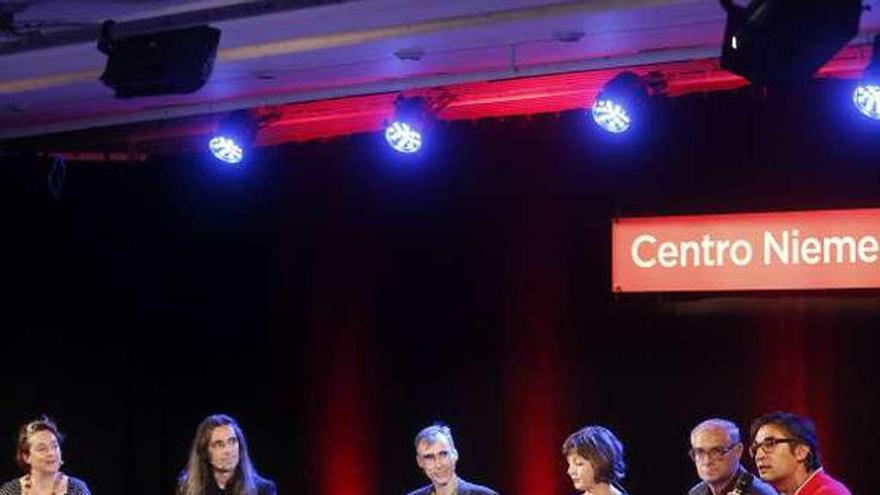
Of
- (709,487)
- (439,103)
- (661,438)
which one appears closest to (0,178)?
(439,103)

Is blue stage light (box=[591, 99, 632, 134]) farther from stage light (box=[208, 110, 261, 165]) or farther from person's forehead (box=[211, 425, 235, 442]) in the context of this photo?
person's forehead (box=[211, 425, 235, 442])

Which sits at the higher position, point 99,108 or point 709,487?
point 99,108

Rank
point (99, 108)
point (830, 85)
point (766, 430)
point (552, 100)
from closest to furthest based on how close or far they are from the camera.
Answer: point (766, 430) → point (830, 85) → point (552, 100) → point (99, 108)

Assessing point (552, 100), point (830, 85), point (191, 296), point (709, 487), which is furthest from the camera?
point (191, 296)

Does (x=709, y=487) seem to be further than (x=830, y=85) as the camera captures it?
No

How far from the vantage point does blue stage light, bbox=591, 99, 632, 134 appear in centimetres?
591

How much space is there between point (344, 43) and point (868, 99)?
82.1 inches

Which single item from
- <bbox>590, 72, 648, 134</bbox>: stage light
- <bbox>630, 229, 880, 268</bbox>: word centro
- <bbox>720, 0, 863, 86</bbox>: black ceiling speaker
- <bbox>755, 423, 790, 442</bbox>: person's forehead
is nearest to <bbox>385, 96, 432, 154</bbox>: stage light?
<bbox>590, 72, 648, 134</bbox>: stage light

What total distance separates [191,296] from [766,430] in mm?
3622

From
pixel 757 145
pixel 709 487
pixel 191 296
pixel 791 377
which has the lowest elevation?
pixel 709 487

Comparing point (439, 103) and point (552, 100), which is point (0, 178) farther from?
point (552, 100)

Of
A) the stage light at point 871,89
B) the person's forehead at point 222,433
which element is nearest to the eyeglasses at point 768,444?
the stage light at point 871,89

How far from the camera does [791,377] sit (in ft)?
20.4

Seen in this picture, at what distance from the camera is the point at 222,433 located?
588 centimetres
